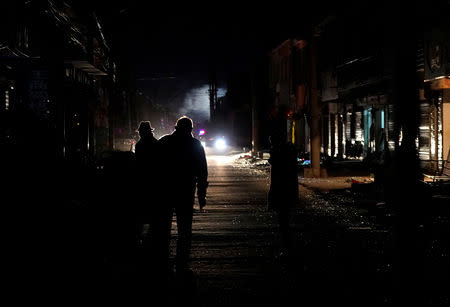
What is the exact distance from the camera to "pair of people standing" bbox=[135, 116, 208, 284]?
749 centimetres

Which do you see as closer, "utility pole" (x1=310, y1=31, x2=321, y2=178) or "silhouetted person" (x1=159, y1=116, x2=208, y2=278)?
"silhouetted person" (x1=159, y1=116, x2=208, y2=278)

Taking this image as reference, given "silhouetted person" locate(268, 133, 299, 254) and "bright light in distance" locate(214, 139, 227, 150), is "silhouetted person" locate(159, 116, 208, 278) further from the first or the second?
"bright light in distance" locate(214, 139, 227, 150)

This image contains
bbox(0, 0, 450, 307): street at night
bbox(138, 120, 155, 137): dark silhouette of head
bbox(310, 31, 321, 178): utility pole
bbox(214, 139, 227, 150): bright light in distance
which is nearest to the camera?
bbox(0, 0, 450, 307): street at night

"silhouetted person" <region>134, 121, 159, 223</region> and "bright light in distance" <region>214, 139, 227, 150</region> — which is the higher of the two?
"bright light in distance" <region>214, 139, 227, 150</region>

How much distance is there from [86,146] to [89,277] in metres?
20.0

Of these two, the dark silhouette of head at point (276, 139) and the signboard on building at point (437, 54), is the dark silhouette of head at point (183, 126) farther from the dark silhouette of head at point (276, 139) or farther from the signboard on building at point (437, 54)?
the signboard on building at point (437, 54)

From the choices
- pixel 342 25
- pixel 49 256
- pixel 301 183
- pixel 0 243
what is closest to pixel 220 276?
pixel 49 256

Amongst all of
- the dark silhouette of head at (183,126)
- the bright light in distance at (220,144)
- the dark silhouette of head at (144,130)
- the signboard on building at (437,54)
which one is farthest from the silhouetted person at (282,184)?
the bright light in distance at (220,144)

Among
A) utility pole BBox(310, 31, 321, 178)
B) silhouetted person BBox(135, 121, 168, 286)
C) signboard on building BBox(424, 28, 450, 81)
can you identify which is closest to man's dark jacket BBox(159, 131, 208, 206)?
silhouetted person BBox(135, 121, 168, 286)

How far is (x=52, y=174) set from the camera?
13.4 meters

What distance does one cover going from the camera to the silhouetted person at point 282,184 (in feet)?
29.5

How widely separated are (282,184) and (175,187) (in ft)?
7.49

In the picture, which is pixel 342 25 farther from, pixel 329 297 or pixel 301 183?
pixel 329 297

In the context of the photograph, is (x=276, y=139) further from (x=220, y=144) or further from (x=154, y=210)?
(x=220, y=144)
